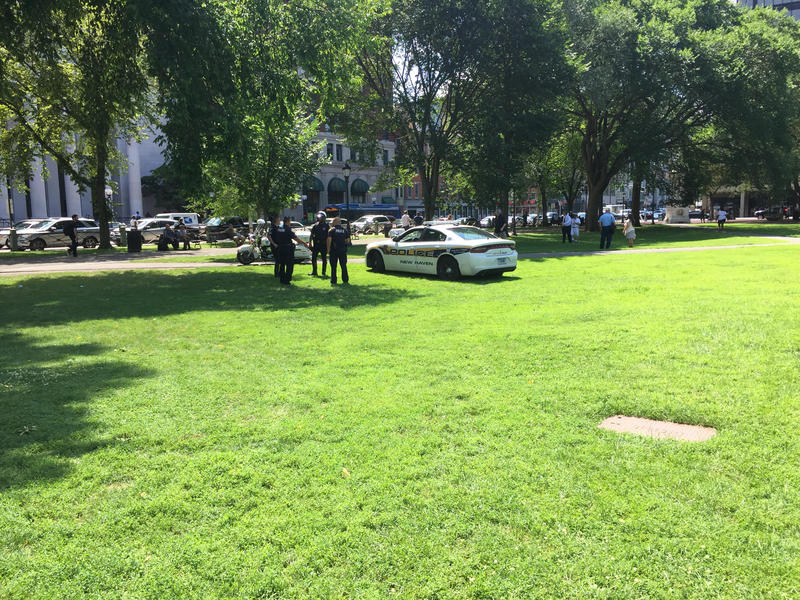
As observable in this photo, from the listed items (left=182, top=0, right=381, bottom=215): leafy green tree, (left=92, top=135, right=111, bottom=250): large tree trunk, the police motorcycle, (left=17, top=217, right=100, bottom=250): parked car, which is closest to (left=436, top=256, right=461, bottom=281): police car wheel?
(left=182, top=0, right=381, bottom=215): leafy green tree

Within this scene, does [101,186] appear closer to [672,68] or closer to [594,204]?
[672,68]

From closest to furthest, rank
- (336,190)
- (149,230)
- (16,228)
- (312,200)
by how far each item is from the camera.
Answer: (16,228) < (149,230) < (312,200) < (336,190)

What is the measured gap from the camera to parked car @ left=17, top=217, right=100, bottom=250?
110 feet

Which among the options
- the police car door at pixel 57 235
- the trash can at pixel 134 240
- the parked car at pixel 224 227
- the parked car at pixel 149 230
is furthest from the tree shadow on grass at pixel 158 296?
the parked car at pixel 149 230

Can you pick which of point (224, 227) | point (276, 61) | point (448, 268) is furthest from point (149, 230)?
point (448, 268)

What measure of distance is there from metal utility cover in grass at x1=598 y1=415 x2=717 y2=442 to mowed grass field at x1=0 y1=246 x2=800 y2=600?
120 mm

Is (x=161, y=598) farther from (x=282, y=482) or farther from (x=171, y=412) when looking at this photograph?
(x=171, y=412)

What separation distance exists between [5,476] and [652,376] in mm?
5610

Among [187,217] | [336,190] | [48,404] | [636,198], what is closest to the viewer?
[48,404]

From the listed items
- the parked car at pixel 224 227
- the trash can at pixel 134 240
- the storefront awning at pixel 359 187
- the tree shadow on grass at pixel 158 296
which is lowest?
the tree shadow on grass at pixel 158 296

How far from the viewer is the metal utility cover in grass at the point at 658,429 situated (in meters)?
4.37

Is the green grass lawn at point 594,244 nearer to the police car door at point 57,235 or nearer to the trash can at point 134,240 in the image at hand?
the trash can at point 134,240

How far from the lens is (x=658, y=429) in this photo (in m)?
4.54

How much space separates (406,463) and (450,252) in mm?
11688
